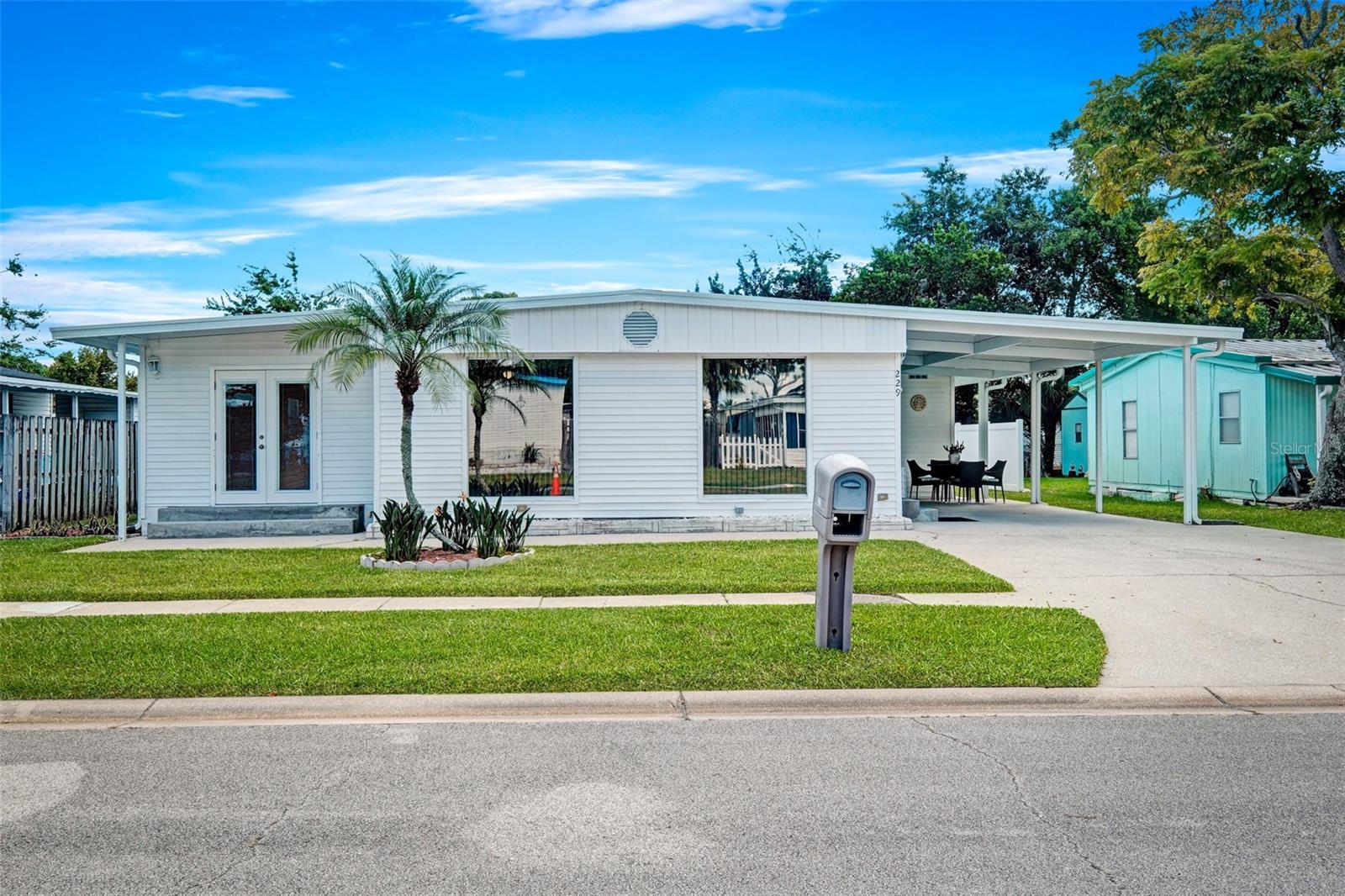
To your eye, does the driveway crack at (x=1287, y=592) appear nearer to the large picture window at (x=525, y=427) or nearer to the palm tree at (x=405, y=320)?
the palm tree at (x=405, y=320)

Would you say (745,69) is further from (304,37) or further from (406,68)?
(304,37)

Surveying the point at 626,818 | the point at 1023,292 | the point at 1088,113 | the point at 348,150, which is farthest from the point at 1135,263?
the point at 626,818

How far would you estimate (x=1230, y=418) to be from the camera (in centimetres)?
2277

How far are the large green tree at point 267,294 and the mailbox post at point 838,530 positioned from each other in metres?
29.8

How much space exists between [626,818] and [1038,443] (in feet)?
58.2

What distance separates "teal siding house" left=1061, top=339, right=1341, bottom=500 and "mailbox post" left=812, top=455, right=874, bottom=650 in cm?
1553

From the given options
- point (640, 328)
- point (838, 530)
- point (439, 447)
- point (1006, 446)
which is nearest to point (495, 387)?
point (439, 447)

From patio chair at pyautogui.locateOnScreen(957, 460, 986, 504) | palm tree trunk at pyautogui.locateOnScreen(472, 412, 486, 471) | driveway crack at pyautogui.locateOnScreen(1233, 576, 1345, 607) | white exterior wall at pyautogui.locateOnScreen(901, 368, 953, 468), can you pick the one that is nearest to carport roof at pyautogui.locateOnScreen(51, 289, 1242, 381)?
palm tree trunk at pyautogui.locateOnScreen(472, 412, 486, 471)

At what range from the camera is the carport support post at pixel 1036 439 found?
20172 mm

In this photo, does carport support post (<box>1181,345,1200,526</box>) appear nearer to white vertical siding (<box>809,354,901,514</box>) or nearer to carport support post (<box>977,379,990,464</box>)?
white vertical siding (<box>809,354,901,514</box>)

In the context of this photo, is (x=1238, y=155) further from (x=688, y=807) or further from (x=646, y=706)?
(x=688, y=807)

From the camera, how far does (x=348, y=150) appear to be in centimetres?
1750

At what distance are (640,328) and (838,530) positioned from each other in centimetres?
911

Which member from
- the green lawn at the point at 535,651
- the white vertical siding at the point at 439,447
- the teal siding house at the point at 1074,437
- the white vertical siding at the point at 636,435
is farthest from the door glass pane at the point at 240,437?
the teal siding house at the point at 1074,437
